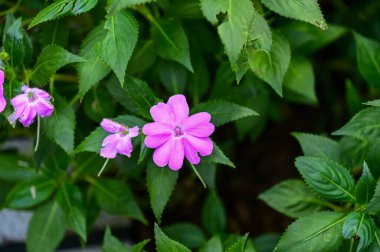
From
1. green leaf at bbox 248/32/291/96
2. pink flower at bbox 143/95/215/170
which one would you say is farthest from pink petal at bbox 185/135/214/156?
green leaf at bbox 248/32/291/96

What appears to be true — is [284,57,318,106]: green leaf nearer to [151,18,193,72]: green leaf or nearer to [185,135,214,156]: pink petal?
[151,18,193,72]: green leaf

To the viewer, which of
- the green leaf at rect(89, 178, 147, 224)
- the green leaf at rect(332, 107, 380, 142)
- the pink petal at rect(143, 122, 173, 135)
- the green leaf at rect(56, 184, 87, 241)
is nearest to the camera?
the pink petal at rect(143, 122, 173, 135)

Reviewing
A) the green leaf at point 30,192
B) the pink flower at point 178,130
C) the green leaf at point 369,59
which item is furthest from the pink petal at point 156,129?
the green leaf at point 369,59

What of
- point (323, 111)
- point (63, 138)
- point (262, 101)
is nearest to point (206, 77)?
point (262, 101)

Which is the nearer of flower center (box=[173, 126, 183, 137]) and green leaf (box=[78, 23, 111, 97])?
flower center (box=[173, 126, 183, 137])

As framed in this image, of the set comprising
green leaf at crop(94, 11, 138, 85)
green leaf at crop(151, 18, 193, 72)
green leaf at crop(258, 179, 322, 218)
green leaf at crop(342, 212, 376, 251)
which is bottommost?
green leaf at crop(258, 179, 322, 218)
